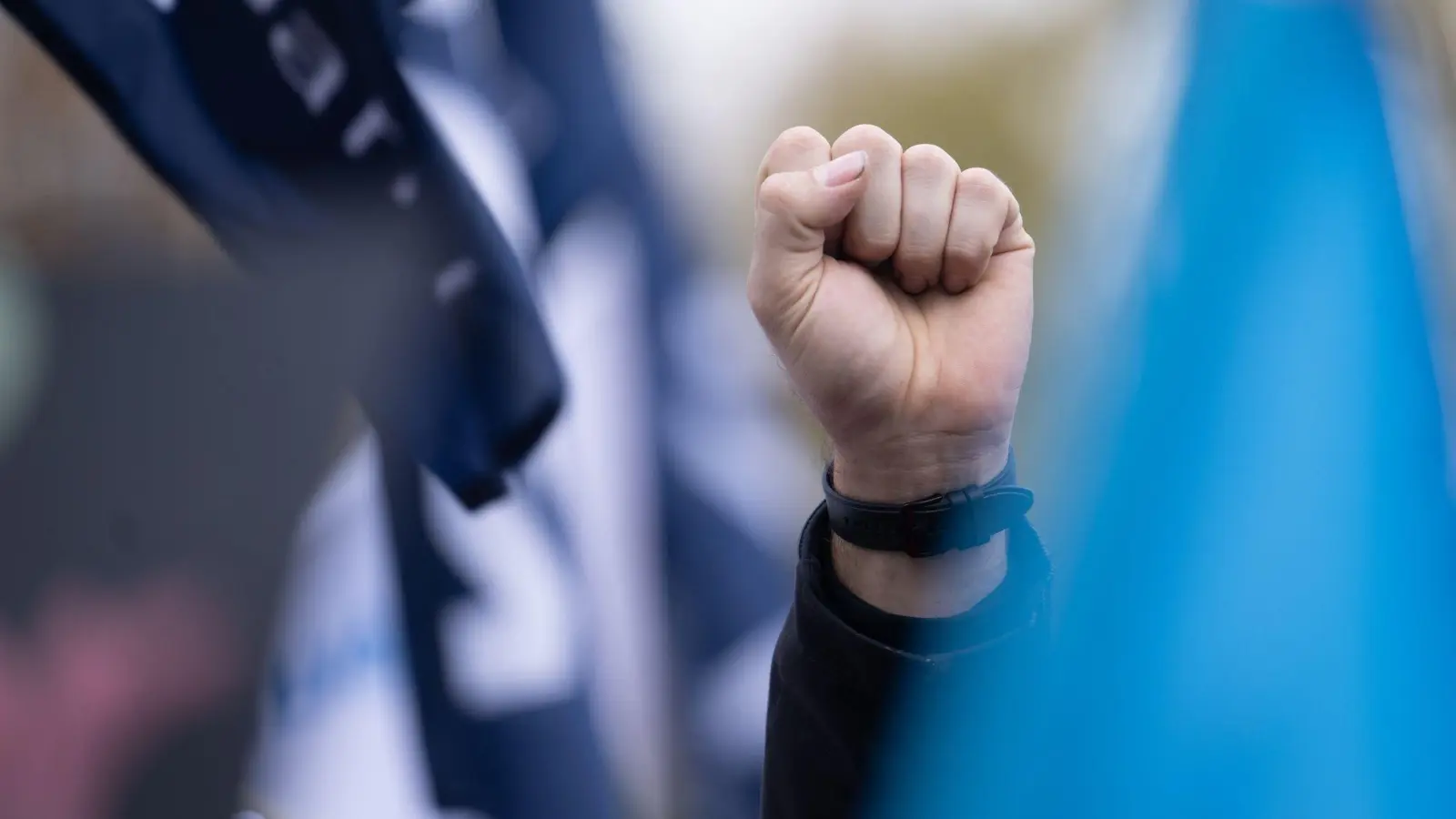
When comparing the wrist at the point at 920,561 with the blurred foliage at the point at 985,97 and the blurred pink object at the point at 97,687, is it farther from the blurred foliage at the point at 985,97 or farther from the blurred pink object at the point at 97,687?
the blurred pink object at the point at 97,687

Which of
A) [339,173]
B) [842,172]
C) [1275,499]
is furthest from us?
[339,173]

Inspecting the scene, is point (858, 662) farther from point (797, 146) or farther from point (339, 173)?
point (339, 173)

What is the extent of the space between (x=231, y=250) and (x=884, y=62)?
737 millimetres

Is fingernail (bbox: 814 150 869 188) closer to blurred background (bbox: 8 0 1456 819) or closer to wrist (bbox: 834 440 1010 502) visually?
wrist (bbox: 834 440 1010 502)

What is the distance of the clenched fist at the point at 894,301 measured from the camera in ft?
1.95

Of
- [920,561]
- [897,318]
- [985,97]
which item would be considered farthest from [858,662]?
[985,97]

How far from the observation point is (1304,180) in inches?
39.6

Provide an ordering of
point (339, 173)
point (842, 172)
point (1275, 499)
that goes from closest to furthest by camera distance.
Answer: point (842, 172) < point (1275, 499) < point (339, 173)

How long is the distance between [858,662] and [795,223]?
264 millimetres

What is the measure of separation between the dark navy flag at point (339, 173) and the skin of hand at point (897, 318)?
1.86ft

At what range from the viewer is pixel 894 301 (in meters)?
0.65

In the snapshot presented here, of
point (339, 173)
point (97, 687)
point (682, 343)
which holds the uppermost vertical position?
point (339, 173)

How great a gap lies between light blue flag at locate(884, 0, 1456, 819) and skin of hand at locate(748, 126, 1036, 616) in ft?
1.03

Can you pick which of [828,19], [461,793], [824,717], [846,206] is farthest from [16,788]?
[828,19]
